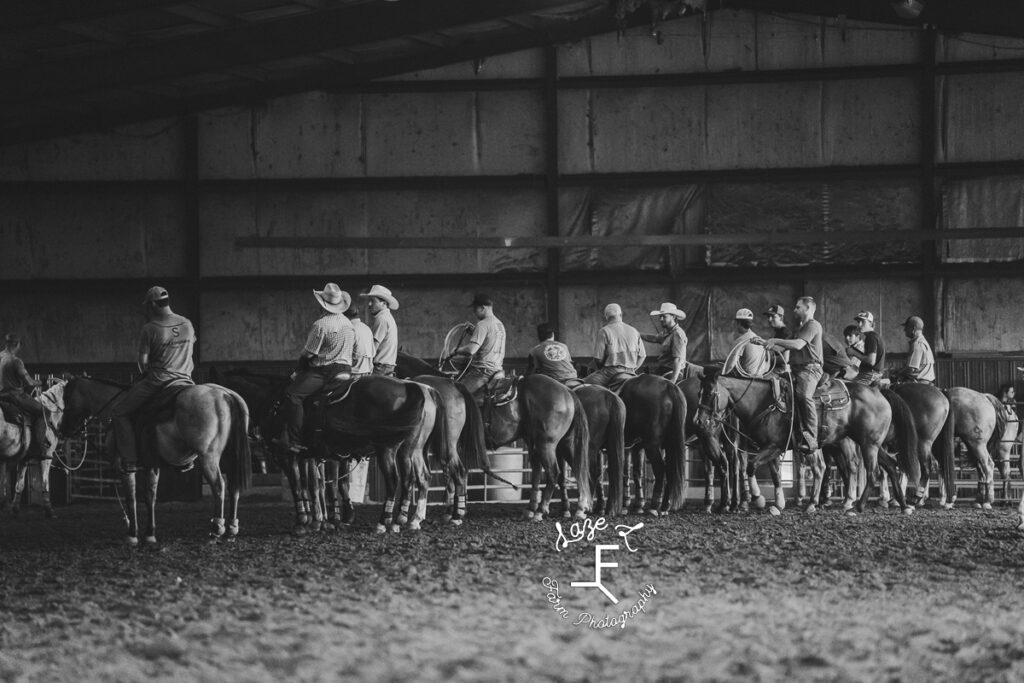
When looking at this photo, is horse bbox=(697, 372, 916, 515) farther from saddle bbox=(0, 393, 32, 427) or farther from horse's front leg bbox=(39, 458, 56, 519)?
saddle bbox=(0, 393, 32, 427)

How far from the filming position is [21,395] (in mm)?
16484

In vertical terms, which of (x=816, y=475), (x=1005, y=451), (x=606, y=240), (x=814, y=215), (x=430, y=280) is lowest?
(x=816, y=475)

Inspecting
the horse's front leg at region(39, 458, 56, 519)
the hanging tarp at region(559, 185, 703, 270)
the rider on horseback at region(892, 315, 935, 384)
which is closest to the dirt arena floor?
the horse's front leg at region(39, 458, 56, 519)

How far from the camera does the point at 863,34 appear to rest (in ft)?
72.0

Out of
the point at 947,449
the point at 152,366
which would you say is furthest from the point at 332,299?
the point at 947,449

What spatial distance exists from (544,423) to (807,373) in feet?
10.1

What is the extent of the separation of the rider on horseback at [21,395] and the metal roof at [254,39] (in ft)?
12.1

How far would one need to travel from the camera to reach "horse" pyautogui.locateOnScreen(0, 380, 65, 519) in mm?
16250

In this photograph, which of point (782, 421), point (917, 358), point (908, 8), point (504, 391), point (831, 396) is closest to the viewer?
point (504, 391)

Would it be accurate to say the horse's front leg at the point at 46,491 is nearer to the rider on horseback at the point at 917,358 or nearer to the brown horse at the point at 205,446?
the brown horse at the point at 205,446

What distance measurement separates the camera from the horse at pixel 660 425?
47.4 ft

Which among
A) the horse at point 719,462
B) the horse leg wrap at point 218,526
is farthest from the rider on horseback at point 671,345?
the horse leg wrap at point 218,526

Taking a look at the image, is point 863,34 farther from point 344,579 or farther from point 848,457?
point 344,579

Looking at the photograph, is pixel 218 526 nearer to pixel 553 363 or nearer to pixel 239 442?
pixel 239 442
